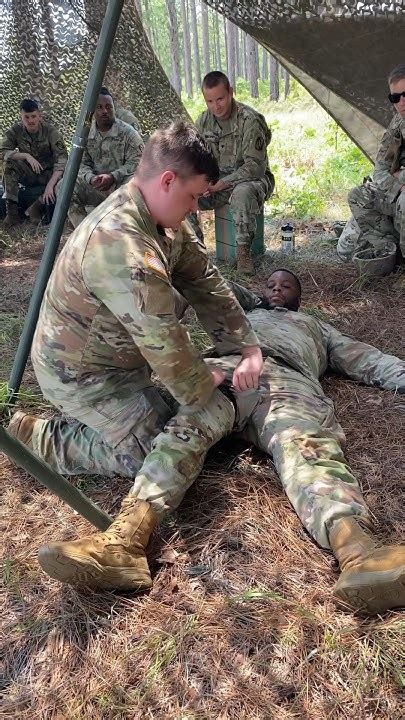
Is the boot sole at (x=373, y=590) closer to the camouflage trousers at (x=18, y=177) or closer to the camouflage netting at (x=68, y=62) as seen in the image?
the camouflage trousers at (x=18, y=177)

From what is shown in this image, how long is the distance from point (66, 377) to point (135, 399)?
0.30 m

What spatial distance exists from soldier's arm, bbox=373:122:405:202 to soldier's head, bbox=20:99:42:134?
14.7 feet

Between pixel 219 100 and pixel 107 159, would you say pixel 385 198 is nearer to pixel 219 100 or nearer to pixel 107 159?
pixel 219 100

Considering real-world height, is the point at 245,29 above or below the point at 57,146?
above

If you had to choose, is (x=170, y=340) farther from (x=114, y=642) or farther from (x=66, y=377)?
(x=114, y=642)

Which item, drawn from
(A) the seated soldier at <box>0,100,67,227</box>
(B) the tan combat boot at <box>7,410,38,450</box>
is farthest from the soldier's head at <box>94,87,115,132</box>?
(B) the tan combat boot at <box>7,410,38,450</box>

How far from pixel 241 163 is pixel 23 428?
4182mm

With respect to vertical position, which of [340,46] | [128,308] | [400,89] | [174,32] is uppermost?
[174,32]

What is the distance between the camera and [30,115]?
768cm

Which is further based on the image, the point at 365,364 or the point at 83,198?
the point at 83,198

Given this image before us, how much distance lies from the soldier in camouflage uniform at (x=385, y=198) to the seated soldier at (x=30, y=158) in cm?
413

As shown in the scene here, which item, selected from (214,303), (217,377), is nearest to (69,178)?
(214,303)

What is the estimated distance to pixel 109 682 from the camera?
1794mm

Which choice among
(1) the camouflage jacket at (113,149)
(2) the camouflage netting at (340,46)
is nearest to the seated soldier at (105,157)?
(1) the camouflage jacket at (113,149)
